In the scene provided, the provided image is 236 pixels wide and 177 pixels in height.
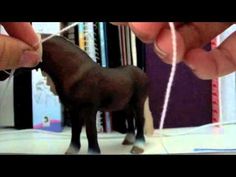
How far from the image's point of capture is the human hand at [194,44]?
250mm

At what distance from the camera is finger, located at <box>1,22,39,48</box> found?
0.28 meters

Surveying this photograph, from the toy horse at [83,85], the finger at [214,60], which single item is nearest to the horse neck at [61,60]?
the toy horse at [83,85]

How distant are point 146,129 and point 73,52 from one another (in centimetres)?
21

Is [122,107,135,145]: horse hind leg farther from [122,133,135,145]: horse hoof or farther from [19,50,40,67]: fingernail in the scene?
[19,50,40,67]: fingernail

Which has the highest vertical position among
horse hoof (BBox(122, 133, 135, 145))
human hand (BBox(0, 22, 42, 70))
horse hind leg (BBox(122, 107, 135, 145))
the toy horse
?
human hand (BBox(0, 22, 42, 70))

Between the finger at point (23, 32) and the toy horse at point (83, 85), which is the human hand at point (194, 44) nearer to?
the finger at point (23, 32)

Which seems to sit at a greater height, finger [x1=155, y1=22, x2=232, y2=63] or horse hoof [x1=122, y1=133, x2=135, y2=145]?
finger [x1=155, y1=22, x2=232, y2=63]

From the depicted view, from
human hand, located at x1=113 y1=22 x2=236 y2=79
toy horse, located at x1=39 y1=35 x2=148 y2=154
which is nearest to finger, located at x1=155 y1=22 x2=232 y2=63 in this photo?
human hand, located at x1=113 y1=22 x2=236 y2=79

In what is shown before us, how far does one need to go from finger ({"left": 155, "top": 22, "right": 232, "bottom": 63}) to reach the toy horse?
0.23 meters

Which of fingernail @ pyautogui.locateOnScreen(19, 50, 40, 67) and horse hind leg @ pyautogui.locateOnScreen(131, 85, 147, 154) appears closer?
fingernail @ pyautogui.locateOnScreen(19, 50, 40, 67)

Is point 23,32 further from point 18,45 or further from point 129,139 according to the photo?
point 129,139

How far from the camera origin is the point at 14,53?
0.28 metres

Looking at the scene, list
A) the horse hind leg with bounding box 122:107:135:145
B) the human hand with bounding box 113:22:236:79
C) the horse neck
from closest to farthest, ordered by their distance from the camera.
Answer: the human hand with bounding box 113:22:236:79, the horse neck, the horse hind leg with bounding box 122:107:135:145
